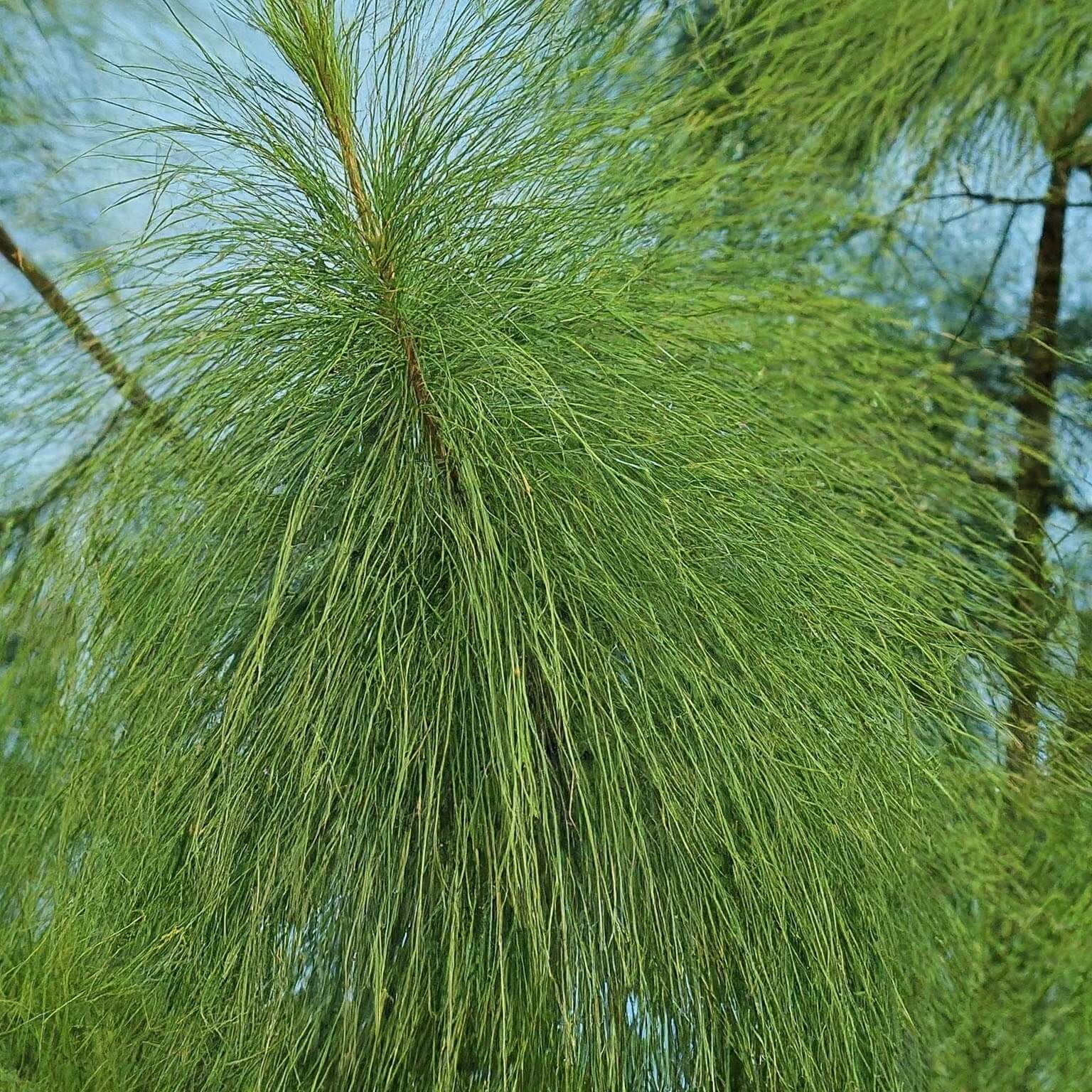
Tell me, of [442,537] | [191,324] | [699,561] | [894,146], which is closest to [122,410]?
[191,324]

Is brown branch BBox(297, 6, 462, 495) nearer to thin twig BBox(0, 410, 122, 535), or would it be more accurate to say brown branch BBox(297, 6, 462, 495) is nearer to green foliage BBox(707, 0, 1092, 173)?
thin twig BBox(0, 410, 122, 535)

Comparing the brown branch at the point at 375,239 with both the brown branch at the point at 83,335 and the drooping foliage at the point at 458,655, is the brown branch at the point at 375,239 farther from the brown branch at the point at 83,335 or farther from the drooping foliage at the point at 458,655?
the brown branch at the point at 83,335

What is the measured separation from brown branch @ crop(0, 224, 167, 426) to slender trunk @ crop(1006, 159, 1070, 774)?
968 mm

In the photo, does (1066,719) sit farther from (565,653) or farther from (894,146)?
(565,653)

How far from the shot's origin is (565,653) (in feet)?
2.51

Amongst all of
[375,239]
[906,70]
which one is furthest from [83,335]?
[906,70]

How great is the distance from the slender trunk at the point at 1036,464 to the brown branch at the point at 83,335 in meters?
0.97

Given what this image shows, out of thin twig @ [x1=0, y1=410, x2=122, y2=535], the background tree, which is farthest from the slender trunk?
thin twig @ [x1=0, y1=410, x2=122, y2=535]

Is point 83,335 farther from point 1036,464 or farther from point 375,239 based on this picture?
point 1036,464

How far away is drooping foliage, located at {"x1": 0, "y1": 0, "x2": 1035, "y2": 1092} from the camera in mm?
726

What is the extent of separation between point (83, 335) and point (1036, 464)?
1.10m

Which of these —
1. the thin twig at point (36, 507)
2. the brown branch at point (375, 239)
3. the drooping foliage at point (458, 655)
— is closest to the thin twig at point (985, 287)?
the drooping foliage at point (458, 655)

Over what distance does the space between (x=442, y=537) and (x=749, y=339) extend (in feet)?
2.46

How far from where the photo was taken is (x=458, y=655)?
73 centimetres
